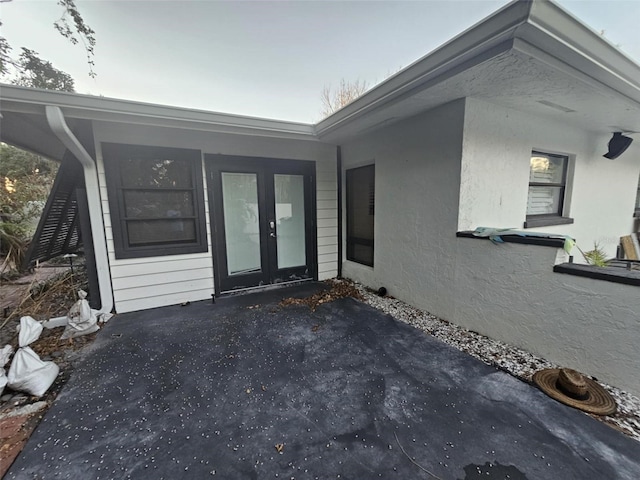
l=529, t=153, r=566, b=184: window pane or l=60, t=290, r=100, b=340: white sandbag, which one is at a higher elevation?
l=529, t=153, r=566, b=184: window pane

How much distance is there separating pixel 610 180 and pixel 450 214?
13.1ft

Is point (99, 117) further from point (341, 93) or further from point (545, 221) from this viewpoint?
point (341, 93)

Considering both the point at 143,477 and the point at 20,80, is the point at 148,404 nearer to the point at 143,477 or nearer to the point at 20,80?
the point at 143,477

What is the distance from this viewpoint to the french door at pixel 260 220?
3.74 metres

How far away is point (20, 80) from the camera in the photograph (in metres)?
6.96

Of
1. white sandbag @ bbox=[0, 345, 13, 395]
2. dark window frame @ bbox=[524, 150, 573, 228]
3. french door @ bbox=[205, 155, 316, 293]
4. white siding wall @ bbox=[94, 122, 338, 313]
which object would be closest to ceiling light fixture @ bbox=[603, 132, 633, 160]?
dark window frame @ bbox=[524, 150, 573, 228]

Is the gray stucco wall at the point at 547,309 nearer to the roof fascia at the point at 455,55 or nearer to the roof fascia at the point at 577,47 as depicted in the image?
the roof fascia at the point at 577,47

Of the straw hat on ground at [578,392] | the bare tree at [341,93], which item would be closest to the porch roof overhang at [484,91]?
the straw hat on ground at [578,392]

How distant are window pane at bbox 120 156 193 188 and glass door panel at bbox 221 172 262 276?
51cm

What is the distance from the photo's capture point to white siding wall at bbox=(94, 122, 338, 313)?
313 cm

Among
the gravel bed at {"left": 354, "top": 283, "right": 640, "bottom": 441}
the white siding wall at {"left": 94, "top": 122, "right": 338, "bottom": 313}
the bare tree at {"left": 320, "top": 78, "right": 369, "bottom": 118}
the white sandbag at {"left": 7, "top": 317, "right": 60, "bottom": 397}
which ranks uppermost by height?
the bare tree at {"left": 320, "top": 78, "right": 369, "bottom": 118}

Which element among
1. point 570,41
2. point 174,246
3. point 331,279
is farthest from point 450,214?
point 174,246

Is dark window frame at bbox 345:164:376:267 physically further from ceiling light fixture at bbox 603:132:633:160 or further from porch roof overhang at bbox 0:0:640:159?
ceiling light fixture at bbox 603:132:633:160

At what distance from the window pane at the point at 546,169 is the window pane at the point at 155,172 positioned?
474 cm
